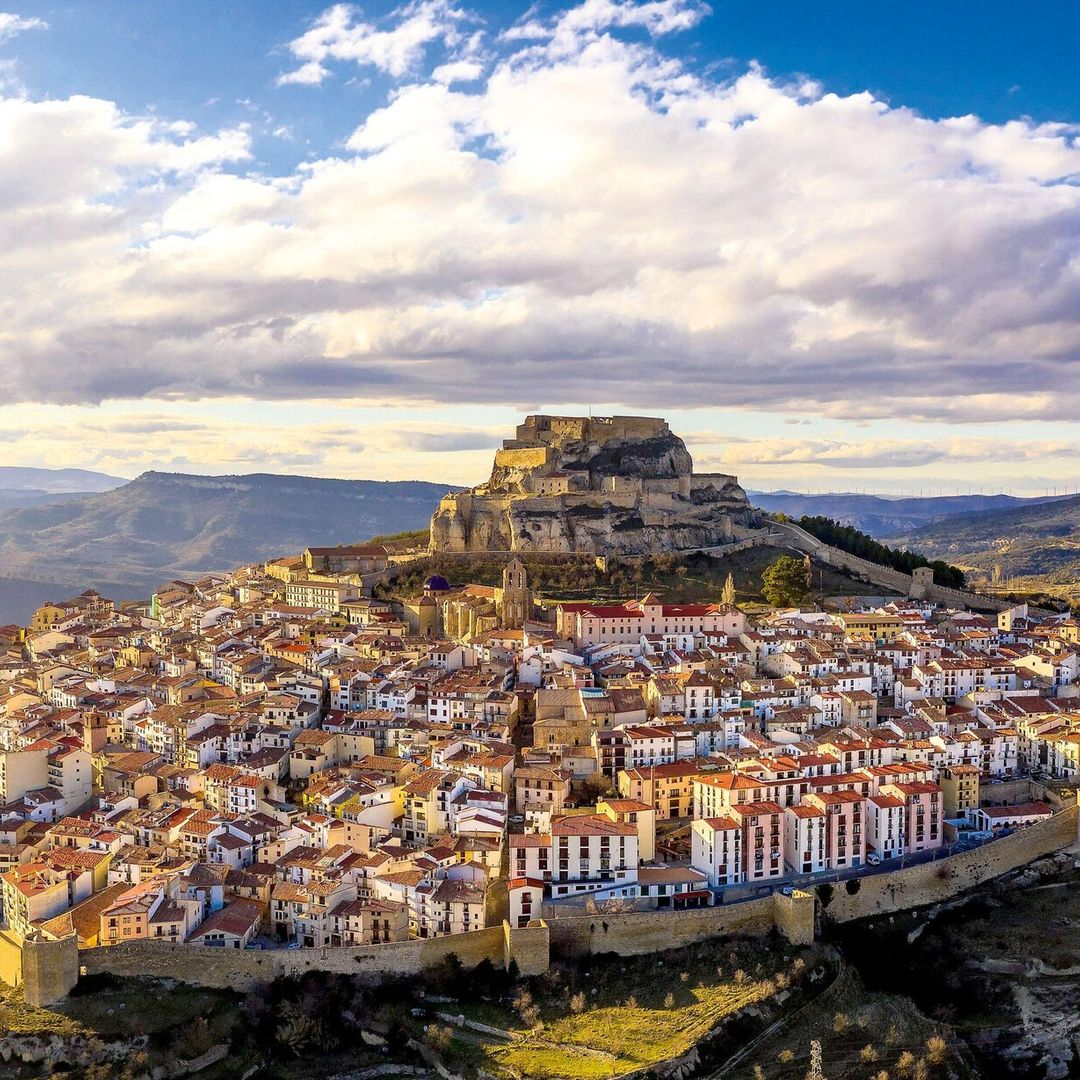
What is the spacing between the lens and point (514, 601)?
37875 mm

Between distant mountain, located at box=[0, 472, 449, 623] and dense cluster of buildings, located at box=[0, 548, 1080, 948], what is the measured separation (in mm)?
82056

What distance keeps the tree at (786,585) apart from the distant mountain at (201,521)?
81.0 metres

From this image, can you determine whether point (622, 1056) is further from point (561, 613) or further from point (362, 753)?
point (561, 613)

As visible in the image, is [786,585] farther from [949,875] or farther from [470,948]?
[470,948]

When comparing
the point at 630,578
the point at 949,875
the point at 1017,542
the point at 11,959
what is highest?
the point at 630,578

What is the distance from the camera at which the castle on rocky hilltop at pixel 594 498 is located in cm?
4603

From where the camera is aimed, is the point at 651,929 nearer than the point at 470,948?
No

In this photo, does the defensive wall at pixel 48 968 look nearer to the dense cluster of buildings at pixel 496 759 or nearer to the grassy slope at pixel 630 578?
the dense cluster of buildings at pixel 496 759

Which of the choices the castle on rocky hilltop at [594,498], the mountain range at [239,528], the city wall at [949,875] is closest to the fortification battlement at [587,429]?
the castle on rocky hilltop at [594,498]

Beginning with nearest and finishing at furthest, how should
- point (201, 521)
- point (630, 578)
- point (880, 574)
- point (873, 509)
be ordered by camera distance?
1. point (630, 578)
2. point (880, 574)
3. point (201, 521)
4. point (873, 509)

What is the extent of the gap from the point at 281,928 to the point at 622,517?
28184 mm

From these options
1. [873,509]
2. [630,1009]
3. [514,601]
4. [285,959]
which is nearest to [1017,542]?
[873,509]

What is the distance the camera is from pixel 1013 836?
75.8ft

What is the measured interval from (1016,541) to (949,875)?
4221 inches
